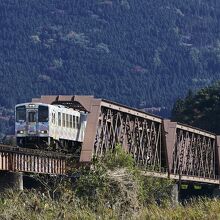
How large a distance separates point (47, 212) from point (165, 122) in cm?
5535

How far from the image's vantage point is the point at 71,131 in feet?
235

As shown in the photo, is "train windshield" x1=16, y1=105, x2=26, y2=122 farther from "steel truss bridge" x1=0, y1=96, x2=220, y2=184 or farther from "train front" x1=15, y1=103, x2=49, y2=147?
"steel truss bridge" x1=0, y1=96, x2=220, y2=184

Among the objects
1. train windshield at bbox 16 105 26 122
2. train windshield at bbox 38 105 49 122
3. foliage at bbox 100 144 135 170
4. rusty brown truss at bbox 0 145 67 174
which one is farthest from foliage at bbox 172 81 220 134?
foliage at bbox 100 144 135 170

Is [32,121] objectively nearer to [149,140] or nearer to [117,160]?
[117,160]

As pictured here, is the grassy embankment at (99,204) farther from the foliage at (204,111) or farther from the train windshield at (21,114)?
the foliage at (204,111)

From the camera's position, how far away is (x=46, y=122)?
2736 inches

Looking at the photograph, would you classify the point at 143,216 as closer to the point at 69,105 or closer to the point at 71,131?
the point at 71,131

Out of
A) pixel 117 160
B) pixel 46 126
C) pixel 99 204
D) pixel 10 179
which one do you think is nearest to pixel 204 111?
pixel 46 126

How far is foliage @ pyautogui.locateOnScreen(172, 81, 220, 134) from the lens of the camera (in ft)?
512

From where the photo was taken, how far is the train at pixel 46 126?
69.4 metres

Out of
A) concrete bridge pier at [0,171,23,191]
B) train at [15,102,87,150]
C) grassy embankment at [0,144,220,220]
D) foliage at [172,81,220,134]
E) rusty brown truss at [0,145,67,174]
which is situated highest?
foliage at [172,81,220,134]

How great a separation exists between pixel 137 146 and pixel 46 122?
14105 mm

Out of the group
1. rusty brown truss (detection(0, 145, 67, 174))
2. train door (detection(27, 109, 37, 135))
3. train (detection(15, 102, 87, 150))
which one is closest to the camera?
rusty brown truss (detection(0, 145, 67, 174))

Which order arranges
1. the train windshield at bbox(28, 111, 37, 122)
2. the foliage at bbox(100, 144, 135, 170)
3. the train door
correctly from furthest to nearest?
the train windshield at bbox(28, 111, 37, 122)
the train door
the foliage at bbox(100, 144, 135, 170)
